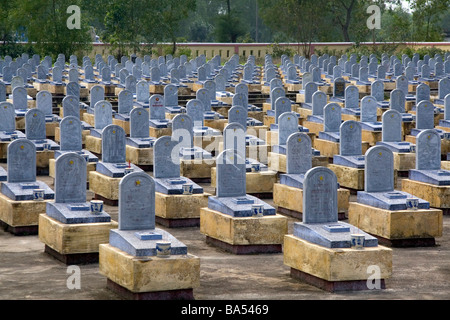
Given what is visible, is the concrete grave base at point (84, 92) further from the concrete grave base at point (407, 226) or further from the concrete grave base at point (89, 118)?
the concrete grave base at point (407, 226)

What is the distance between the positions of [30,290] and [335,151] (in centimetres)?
1084

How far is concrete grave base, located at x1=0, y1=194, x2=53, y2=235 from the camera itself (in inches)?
576

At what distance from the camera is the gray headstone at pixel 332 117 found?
→ 21469 millimetres

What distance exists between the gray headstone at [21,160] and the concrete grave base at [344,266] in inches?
214

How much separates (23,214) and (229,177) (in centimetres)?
307

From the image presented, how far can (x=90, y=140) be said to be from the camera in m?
21.9

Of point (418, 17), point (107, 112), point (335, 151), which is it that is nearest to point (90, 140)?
point (107, 112)

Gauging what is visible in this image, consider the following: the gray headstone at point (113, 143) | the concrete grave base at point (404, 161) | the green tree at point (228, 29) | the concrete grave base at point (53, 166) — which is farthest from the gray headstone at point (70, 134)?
the green tree at point (228, 29)

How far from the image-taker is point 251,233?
13.6m

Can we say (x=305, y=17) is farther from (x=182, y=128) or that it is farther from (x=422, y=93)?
(x=182, y=128)

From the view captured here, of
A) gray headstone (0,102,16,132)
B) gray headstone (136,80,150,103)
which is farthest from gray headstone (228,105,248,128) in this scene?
gray headstone (136,80,150,103)

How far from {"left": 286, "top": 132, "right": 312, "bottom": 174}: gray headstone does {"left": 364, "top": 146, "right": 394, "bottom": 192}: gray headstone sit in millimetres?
1965

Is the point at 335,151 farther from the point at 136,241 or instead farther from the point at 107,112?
the point at 136,241

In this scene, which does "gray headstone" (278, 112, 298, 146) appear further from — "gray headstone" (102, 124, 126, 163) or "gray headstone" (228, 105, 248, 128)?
"gray headstone" (102, 124, 126, 163)
